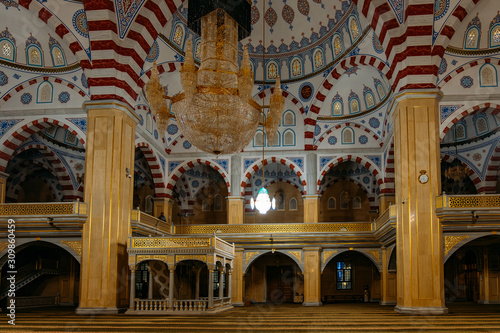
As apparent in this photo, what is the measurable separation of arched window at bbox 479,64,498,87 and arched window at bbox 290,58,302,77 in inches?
242

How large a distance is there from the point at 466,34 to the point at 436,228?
490 centimetres

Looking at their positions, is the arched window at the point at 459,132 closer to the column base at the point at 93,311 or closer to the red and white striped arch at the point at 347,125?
Answer: the red and white striped arch at the point at 347,125

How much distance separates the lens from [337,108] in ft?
61.1

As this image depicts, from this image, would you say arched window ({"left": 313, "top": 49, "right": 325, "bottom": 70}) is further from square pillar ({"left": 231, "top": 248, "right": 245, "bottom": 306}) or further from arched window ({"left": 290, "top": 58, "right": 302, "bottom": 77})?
square pillar ({"left": 231, "top": 248, "right": 245, "bottom": 306})

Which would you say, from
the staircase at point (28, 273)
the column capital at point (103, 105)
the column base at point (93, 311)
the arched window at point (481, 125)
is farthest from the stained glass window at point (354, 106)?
the staircase at point (28, 273)

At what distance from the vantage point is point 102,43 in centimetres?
1253

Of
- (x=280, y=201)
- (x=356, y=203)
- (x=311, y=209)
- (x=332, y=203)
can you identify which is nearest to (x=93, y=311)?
(x=311, y=209)

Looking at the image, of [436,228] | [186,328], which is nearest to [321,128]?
[436,228]

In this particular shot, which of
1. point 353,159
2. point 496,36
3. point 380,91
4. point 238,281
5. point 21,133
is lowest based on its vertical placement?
point 238,281

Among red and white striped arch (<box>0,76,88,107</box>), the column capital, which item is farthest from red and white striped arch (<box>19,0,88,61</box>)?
red and white striped arch (<box>0,76,88,107</box>)

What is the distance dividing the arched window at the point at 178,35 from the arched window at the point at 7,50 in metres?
4.19

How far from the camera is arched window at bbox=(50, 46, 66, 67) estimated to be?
14441 millimetres

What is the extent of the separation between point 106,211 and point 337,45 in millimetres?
8656

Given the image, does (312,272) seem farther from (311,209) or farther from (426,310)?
(426,310)
